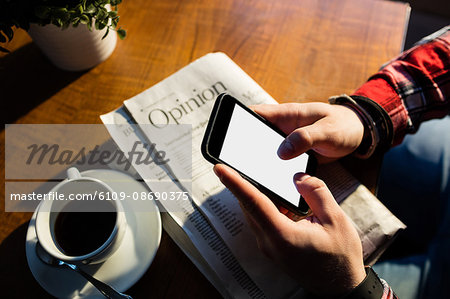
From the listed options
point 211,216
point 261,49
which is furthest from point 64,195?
point 261,49

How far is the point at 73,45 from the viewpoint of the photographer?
0.58 m

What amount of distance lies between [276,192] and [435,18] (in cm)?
128

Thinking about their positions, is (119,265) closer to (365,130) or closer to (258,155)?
(258,155)

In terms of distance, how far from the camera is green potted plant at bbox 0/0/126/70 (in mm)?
454

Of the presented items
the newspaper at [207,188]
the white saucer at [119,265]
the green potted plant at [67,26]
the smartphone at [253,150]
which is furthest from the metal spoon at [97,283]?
the green potted plant at [67,26]

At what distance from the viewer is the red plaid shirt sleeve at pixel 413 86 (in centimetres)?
60

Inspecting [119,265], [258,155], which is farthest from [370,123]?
[119,265]

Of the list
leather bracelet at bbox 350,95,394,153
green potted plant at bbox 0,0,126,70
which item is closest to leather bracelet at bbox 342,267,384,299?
leather bracelet at bbox 350,95,394,153

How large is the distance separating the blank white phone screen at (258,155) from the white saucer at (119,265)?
0.53 ft

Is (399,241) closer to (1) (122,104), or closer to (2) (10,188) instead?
(1) (122,104)

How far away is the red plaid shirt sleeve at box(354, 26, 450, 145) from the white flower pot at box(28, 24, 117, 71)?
0.51 metres

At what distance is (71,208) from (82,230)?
0.13 feet

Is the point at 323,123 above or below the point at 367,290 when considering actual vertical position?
above

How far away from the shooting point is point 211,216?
0.53 meters
